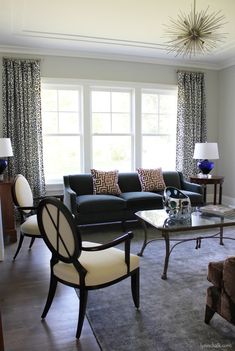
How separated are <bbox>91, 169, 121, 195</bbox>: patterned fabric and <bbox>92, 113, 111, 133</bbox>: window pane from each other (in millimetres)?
1021

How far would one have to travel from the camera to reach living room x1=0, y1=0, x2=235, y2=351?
11.8ft

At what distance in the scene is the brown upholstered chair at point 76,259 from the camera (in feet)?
6.56

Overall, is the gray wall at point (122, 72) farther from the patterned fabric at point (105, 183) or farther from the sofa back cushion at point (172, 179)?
the patterned fabric at point (105, 183)

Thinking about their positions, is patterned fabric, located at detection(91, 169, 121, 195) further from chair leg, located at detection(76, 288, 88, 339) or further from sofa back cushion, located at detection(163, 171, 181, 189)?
chair leg, located at detection(76, 288, 88, 339)

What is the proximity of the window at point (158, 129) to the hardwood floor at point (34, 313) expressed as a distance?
3246mm

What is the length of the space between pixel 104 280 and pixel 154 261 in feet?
4.36

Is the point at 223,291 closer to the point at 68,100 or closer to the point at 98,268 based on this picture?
the point at 98,268

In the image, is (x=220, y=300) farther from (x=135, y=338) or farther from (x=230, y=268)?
(x=135, y=338)

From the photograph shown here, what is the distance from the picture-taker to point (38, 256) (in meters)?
3.52

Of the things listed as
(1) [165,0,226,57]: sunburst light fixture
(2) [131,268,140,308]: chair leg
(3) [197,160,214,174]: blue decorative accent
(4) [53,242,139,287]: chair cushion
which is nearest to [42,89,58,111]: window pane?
(1) [165,0,226,57]: sunburst light fixture

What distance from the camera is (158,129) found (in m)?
5.94

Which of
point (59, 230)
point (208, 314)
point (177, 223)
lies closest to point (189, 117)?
point (177, 223)

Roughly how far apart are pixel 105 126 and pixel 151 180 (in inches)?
53.1

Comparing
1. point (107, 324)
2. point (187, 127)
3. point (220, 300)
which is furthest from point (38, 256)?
point (187, 127)
